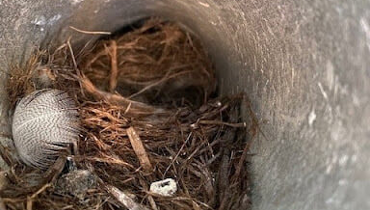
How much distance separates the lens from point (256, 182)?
1490 mm

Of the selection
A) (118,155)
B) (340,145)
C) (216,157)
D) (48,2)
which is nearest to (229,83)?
(216,157)

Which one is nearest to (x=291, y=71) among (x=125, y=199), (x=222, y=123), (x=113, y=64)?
(x=222, y=123)

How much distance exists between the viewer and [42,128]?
4.97 ft

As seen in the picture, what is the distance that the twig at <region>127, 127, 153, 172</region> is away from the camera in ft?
5.20

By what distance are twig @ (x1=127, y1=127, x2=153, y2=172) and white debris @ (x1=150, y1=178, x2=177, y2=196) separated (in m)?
0.06

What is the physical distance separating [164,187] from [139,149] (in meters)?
0.16

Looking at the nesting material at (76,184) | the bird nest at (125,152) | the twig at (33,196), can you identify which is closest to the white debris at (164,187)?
the bird nest at (125,152)

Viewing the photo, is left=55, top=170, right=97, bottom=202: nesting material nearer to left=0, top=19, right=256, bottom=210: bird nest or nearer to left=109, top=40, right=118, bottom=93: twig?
left=0, top=19, right=256, bottom=210: bird nest

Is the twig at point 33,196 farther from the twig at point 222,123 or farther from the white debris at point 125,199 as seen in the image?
the twig at point 222,123

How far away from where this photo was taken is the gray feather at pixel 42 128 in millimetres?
1497

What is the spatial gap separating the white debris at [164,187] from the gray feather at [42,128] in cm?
23

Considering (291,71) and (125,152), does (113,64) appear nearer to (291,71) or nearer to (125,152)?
(125,152)

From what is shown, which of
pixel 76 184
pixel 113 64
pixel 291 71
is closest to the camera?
pixel 291 71

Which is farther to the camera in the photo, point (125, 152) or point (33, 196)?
point (125, 152)
